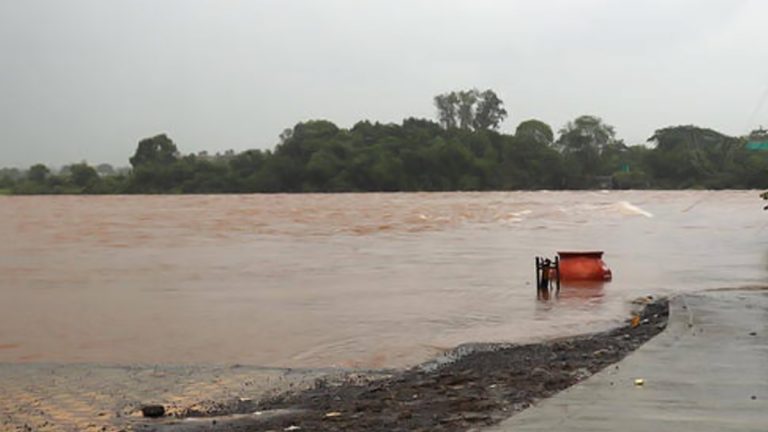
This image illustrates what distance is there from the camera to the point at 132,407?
9.02 m

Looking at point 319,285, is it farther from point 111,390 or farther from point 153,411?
point 153,411

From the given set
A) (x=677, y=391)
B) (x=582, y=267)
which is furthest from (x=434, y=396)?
(x=582, y=267)

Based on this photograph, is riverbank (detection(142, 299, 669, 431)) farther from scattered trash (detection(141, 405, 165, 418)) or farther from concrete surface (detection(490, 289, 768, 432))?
concrete surface (detection(490, 289, 768, 432))

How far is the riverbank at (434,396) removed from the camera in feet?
24.0

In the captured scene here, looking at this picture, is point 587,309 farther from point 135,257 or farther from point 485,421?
point 135,257

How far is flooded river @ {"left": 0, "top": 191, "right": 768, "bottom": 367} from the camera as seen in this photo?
45.7 feet

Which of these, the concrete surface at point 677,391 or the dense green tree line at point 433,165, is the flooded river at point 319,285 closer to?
the concrete surface at point 677,391

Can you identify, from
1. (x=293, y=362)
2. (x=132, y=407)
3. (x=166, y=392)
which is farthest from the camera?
(x=293, y=362)

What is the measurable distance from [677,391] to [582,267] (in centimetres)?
1359

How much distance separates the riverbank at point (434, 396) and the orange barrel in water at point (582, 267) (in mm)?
8668

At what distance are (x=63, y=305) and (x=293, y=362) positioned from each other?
28.2 ft

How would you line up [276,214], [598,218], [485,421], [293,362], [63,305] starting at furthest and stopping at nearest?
[276,214] → [598,218] → [63,305] → [293,362] → [485,421]

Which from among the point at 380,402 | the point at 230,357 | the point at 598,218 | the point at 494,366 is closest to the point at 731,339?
the point at 494,366

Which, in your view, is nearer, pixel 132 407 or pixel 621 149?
pixel 132 407
